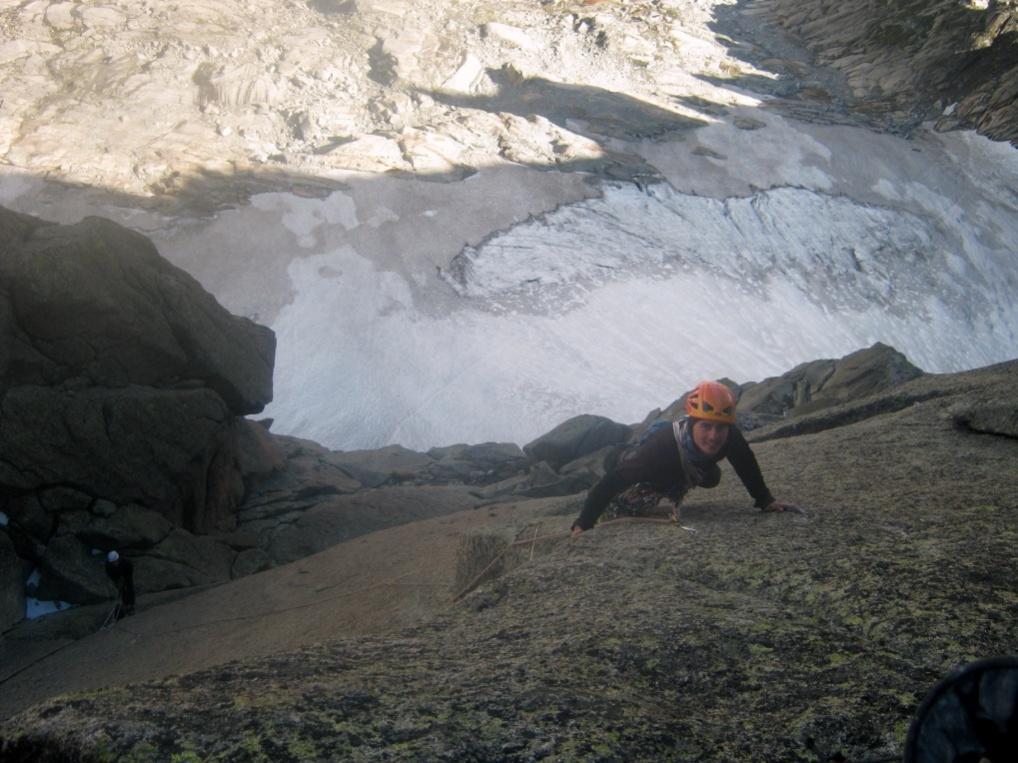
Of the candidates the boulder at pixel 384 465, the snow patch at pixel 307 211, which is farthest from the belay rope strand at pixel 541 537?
the snow patch at pixel 307 211

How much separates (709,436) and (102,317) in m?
11.6

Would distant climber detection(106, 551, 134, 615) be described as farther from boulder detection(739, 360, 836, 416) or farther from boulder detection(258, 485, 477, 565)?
boulder detection(739, 360, 836, 416)

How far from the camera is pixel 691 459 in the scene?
19.2 feet

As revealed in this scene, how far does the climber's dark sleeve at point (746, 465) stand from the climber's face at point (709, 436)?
0.07m

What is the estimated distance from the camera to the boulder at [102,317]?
13.0 meters

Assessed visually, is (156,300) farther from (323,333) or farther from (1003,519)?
(1003,519)

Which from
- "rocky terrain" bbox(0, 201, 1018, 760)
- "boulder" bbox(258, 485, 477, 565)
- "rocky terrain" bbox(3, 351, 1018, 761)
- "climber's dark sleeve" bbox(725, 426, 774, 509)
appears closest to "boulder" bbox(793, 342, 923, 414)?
"rocky terrain" bbox(0, 201, 1018, 760)

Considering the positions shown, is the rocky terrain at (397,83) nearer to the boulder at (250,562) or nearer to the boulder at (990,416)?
the boulder at (250,562)

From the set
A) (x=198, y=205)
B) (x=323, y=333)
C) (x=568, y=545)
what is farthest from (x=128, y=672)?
(x=198, y=205)

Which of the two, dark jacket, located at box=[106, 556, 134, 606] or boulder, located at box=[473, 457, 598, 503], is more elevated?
dark jacket, located at box=[106, 556, 134, 606]

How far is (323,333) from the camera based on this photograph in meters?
26.6

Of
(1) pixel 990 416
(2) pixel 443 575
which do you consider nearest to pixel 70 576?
(2) pixel 443 575

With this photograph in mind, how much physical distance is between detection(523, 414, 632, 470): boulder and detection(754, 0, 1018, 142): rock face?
93.7ft

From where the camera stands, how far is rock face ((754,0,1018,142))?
35625 mm
